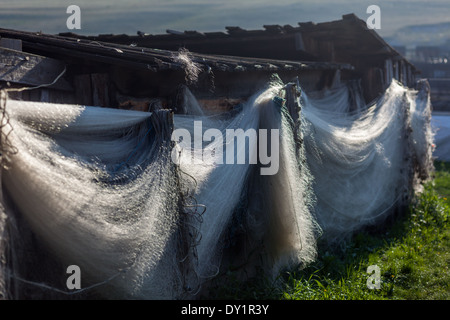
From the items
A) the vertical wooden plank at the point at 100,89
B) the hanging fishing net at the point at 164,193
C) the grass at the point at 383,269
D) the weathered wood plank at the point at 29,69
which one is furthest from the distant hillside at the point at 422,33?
the weathered wood plank at the point at 29,69

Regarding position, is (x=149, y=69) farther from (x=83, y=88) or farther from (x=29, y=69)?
(x=29, y=69)

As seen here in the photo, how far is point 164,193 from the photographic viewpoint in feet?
12.4

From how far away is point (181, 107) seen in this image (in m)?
5.15

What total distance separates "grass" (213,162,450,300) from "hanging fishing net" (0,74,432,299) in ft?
0.78

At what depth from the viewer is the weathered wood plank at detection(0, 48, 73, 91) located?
462 cm

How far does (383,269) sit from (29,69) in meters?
4.20

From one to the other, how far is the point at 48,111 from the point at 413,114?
23.9 feet

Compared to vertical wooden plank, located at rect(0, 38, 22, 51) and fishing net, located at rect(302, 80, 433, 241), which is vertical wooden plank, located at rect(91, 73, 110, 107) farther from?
fishing net, located at rect(302, 80, 433, 241)

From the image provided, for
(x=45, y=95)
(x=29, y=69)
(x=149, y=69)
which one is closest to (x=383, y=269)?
(x=149, y=69)

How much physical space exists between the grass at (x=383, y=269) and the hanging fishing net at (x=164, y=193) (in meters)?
0.24

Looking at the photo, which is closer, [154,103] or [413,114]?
[154,103]
